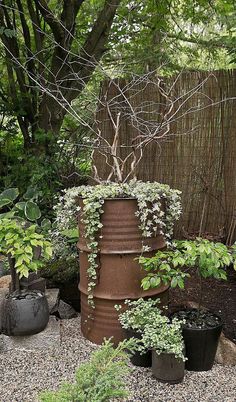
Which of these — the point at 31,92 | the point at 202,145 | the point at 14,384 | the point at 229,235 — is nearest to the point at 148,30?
the point at 31,92

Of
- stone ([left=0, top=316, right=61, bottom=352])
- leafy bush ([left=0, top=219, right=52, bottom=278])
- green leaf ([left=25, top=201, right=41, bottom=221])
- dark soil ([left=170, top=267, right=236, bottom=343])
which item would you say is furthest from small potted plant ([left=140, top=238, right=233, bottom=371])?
green leaf ([left=25, top=201, right=41, bottom=221])

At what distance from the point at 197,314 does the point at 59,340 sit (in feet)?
2.89

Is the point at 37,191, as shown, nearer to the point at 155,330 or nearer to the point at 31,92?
the point at 31,92

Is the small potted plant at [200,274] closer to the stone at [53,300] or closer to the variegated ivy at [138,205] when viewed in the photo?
the variegated ivy at [138,205]

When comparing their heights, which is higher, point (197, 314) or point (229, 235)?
point (229, 235)

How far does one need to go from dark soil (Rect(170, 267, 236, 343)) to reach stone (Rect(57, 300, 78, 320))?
722 mm

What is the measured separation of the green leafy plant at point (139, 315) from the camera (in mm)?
2355

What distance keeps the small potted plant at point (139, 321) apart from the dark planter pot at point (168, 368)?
112 mm

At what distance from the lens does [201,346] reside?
7.47ft

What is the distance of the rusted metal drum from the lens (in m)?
2.49

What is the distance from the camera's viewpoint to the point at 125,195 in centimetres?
260

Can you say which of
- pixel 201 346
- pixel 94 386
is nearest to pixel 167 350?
pixel 201 346

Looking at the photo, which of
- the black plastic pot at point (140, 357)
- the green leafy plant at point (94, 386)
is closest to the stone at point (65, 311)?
the black plastic pot at point (140, 357)

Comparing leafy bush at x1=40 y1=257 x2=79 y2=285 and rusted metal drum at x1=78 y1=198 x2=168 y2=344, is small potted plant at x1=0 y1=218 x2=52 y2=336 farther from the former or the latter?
leafy bush at x1=40 y1=257 x2=79 y2=285
